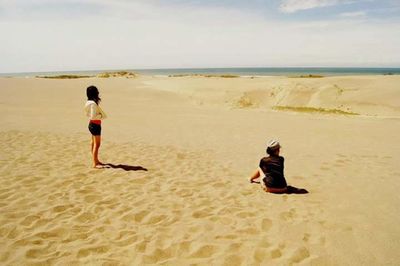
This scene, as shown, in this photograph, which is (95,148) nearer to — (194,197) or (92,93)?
(92,93)

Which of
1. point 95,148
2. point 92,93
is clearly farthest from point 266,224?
point 92,93

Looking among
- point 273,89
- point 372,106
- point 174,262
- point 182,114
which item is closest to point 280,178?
point 174,262

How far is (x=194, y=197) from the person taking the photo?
20.4 ft

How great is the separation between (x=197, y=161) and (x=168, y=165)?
2.83 ft

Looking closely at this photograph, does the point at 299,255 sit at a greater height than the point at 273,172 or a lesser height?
lesser

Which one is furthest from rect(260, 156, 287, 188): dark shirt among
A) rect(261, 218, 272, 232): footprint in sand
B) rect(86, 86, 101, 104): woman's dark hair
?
rect(86, 86, 101, 104): woman's dark hair

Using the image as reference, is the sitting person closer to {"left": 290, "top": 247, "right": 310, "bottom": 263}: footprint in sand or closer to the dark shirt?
the dark shirt

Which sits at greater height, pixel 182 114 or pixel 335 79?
pixel 335 79

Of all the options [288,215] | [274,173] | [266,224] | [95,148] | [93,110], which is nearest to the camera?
[266,224]

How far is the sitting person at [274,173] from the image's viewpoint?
21.5ft

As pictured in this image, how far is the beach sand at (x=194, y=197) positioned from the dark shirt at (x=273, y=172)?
11.6 inches

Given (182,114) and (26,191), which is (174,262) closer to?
(26,191)

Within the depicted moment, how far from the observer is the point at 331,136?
1247 cm

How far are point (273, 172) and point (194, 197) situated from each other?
5.34 ft
